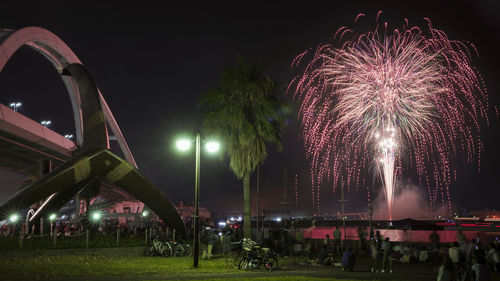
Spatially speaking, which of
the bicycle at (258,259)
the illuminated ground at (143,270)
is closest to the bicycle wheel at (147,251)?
the illuminated ground at (143,270)

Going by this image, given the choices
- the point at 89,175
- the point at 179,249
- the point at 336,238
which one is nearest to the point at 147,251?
the point at 179,249

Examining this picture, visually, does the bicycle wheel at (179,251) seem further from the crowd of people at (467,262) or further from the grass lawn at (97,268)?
the crowd of people at (467,262)

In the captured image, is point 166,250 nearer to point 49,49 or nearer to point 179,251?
point 179,251

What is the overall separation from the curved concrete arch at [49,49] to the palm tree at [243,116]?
9.83 meters

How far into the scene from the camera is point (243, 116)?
94.7 ft

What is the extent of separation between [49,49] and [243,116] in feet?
116

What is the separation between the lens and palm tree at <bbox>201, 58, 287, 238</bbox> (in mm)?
29094

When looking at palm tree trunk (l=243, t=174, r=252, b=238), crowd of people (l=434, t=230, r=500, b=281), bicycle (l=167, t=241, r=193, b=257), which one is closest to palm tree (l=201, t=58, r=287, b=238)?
palm tree trunk (l=243, t=174, r=252, b=238)

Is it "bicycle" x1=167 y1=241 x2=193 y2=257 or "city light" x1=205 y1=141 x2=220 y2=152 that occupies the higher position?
"city light" x1=205 y1=141 x2=220 y2=152

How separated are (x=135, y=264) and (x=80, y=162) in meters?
8.53

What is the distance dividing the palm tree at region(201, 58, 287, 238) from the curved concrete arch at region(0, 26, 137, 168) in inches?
387

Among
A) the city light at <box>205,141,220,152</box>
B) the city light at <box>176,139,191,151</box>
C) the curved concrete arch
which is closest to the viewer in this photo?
the city light at <box>176,139,191,151</box>

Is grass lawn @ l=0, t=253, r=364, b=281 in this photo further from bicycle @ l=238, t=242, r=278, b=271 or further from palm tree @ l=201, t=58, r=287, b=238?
palm tree @ l=201, t=58, r=287, b=238

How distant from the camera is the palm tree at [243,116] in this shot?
2909 cm
